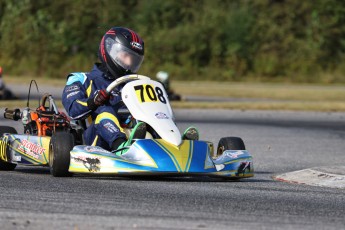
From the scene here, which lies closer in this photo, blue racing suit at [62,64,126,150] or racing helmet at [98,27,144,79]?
blue racing suit at [62,64,126,150]

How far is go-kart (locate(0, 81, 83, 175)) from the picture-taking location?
10219 millimetres

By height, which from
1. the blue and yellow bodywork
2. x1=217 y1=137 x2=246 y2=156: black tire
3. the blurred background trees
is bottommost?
the blue and yellow bodywork

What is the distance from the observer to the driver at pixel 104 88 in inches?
397

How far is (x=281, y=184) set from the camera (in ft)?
31.9

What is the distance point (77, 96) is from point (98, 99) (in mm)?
459

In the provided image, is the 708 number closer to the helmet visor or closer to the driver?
the driver

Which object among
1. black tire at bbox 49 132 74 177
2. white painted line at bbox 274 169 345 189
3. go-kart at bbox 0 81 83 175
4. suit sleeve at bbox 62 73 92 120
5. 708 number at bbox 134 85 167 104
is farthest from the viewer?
suit sleeve at bbox 62 73 92 120

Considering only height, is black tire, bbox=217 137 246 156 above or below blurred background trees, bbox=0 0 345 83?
below

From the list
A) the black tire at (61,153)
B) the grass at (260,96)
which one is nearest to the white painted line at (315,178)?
the black tire at (61,153)

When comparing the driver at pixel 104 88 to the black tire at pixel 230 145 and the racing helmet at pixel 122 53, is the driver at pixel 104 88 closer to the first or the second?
the racing helmet at pixel 122 53

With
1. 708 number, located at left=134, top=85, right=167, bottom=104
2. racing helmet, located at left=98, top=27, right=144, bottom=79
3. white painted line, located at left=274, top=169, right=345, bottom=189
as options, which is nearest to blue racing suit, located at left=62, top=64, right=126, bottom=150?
racing helmet, located at left=98, top=27, right=144, bottom=79

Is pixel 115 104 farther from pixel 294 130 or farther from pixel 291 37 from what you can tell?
pixel 291 37

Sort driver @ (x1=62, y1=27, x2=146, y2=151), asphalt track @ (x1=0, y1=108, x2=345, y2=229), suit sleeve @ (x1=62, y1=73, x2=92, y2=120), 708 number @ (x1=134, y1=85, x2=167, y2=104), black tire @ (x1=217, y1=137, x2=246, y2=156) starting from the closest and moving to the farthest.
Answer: asphalt track @ (x1=0, y1=108, x2=345, y2=229) < 708 number @ (x1=134, y1=85, x2=167, y2=104) < driver @ (x1=62, y1=27, x2=146, y2=151) < black tire @ (x1=217, y1=137, x2=246, y2=156) < suit sleeve @ (x1=62, y1=73, x2=92, y2=120)

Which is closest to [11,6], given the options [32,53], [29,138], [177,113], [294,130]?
[32,53]
